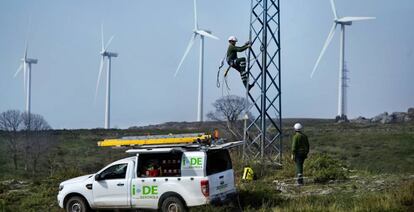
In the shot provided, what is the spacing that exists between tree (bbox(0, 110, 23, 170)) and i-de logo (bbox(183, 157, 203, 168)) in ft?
117

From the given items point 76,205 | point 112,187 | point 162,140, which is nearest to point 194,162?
point 162,140

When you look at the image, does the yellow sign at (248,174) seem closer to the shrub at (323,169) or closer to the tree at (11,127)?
the shrub at (323,169)

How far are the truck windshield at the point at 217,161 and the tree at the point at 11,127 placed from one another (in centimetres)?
3539

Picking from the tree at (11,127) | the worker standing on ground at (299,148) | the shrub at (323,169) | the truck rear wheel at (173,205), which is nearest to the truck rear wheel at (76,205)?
the truck rear wheel at (173,205)

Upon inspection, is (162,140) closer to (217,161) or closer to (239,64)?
(217,161)

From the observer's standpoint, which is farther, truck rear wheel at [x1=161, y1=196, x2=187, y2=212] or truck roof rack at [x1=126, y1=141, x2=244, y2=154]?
truck roof rack at [x1=126, y1=141, x2=244, y2=154]

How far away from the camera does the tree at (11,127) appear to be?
4844 centimetres

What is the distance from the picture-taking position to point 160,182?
1410 centimetres

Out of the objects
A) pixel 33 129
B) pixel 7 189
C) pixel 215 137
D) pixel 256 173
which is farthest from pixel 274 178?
pixel 33 129

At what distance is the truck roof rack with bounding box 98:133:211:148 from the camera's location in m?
14.6

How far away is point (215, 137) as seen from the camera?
15031 mm

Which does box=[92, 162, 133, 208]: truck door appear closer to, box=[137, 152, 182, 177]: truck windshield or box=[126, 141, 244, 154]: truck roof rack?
box=[137, 152, 182, 177]: truck windshield

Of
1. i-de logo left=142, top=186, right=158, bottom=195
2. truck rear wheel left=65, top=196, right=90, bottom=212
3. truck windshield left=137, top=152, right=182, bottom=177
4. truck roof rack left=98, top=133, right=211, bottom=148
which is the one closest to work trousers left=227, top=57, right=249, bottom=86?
truck roof rack left=98, top=133, right=211, bottom=148

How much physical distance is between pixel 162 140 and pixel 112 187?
176cm
